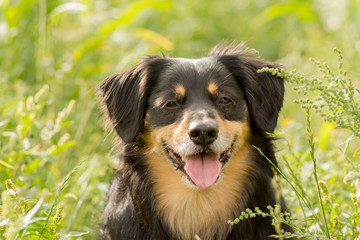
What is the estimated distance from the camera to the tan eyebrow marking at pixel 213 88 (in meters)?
3.37

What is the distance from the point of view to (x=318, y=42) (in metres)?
6.89

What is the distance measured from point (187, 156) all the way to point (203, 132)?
0.24 meters

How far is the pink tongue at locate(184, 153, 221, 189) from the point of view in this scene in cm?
317

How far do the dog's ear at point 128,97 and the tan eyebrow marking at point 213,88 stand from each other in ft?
1.22

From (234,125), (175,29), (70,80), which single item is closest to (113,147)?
(234,125)

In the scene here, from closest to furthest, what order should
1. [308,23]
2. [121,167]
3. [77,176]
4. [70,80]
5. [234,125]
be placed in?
[234,125] < [121,167] < [77,176] < [70,80] < [308,23]

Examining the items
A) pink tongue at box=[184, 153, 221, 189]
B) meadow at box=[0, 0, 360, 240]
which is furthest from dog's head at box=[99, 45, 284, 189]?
meadow at box=[0, 0, 360, 240]

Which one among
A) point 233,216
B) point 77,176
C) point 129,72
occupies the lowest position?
point 77,176

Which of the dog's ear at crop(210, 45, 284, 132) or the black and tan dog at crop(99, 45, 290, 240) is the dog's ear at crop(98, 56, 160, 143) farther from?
the dog's ear at crop(210, 45, 284, 132)

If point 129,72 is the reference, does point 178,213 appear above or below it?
below

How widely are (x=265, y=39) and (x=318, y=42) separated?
3.10ft

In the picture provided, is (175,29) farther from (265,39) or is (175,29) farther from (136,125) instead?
(136,125)

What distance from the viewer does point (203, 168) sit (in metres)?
3.21

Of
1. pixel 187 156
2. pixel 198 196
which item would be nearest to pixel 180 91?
pixel 187 156
